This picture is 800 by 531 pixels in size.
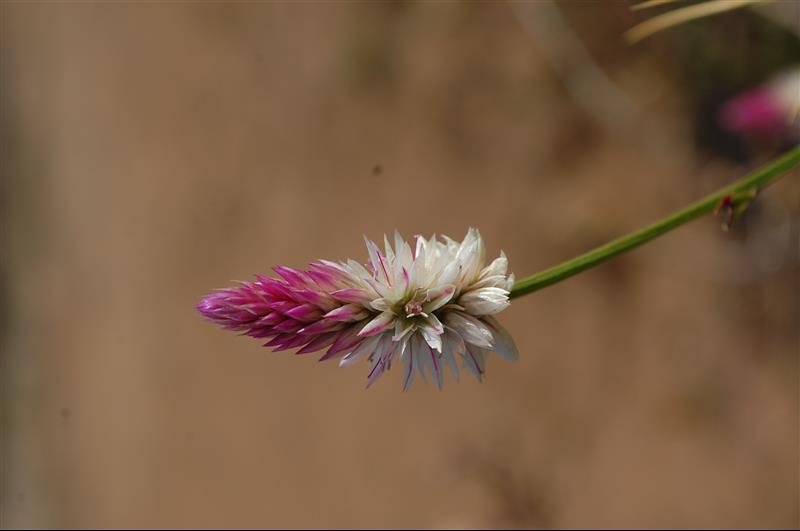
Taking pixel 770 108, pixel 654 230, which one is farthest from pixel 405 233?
pixel 654 230

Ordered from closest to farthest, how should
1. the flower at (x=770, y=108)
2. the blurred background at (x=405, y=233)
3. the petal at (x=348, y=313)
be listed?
the petal at (x=348, y=313), the flower at (x=770, y=108), the blurred background at (x=405, y=233)

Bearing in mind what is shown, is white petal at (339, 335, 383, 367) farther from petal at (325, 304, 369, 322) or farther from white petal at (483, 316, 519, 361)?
white petal at (483, 316, 519, 361)

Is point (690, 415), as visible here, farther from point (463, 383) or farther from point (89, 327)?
point (89, 327)

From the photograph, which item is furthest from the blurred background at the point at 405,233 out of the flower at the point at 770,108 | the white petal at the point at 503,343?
the white petal at the point at 503,343

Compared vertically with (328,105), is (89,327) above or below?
below

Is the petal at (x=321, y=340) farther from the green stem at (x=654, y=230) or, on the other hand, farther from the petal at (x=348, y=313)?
the green stem at (x=654, y=230)

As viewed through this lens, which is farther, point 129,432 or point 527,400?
point 129,432

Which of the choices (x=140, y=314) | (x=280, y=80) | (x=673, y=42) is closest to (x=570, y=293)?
(x=673, y=42)
